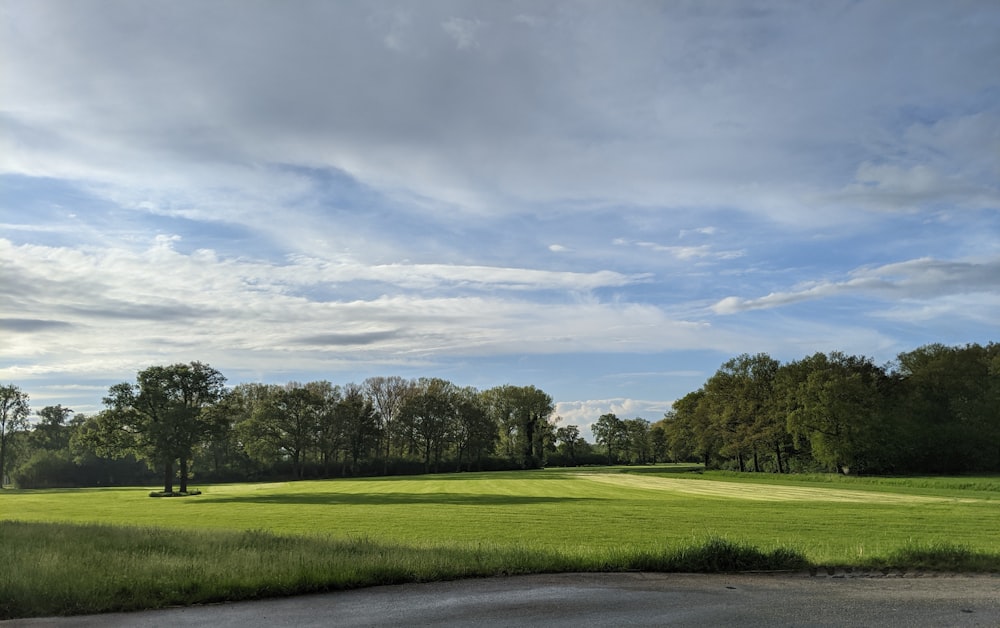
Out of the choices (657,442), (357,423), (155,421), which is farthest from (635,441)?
(155,421)

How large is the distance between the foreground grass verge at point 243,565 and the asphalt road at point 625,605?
1.82ft

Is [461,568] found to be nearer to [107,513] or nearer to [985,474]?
[107,513]

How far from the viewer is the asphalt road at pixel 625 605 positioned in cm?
1020

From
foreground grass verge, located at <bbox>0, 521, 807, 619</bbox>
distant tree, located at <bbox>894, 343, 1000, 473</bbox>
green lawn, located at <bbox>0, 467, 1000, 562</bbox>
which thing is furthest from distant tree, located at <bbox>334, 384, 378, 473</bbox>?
foreground grass verge, located at <bbox>0, 521, 807, 619</bbox>

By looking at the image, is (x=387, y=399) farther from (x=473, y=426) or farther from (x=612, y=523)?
(x=612, y=523)

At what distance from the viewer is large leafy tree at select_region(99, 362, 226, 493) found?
218ft

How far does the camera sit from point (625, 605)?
440 inches

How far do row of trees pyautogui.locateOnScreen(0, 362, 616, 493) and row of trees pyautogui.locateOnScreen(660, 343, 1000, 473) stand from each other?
5125 centimetres

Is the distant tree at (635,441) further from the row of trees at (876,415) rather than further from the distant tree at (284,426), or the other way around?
the distant tree at (284,426)

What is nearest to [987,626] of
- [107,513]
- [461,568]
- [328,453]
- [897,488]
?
[461,568]

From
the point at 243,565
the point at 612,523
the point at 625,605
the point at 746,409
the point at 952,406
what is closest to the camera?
the point at 625,605

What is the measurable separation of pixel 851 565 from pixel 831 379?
77730 millimetres

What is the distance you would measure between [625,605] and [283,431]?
345 ft

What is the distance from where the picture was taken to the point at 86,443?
6625 centimetres
